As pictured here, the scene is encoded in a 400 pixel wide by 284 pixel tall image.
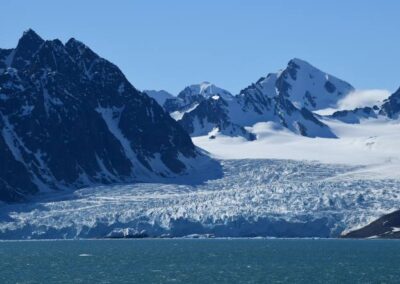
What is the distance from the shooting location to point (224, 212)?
141625mm

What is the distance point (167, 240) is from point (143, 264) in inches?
1937

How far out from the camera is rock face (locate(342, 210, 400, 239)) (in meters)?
136

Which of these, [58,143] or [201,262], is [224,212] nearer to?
[201,262]

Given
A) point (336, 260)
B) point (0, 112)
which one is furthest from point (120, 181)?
point (336, 260)

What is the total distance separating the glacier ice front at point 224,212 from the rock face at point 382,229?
39.9 inches

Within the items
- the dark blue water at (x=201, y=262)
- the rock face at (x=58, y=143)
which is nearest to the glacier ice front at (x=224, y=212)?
the dark blue water at (x=201, y=262)

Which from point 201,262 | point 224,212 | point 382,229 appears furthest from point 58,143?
point 201,262

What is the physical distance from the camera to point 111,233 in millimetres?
144125

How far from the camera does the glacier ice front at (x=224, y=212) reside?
457 feet

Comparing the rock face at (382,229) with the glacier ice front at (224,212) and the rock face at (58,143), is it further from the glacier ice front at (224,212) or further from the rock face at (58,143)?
the rock face at (58,143)

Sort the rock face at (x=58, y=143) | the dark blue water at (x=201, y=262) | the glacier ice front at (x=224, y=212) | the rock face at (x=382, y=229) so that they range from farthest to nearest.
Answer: the rock face at (x=58, y=143) → the glacier ice front at (x=224, y=212) → the rock face at (x=382, y=229) → the dark blue water at (x=201, y=262)

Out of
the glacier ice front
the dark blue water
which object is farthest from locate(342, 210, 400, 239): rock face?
the dark blue water

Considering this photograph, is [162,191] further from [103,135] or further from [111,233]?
[103,135]

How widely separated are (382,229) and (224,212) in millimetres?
21598
